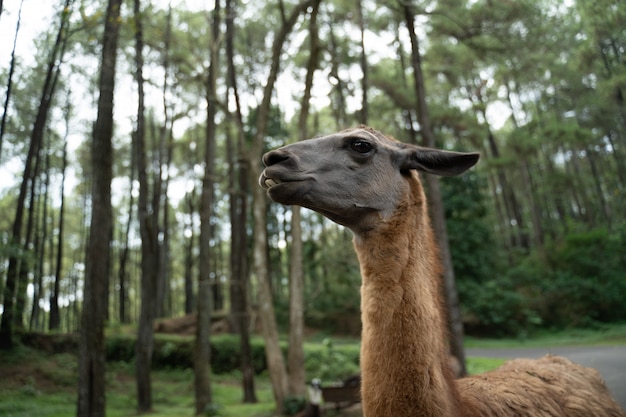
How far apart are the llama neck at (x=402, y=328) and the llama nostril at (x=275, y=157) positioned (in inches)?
24.4

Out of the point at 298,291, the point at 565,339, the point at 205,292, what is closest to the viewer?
the point at 298,291

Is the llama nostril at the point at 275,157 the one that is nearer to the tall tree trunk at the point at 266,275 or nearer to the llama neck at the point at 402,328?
the llama neck at the point at 402,328

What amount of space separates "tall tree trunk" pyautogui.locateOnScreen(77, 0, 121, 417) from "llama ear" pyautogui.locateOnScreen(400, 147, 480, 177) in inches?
233

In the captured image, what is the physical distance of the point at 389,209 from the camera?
8.37 feet

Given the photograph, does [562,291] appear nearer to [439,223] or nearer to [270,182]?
[439,223]

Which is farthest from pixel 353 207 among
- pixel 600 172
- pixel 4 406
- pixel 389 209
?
pixel 600 172

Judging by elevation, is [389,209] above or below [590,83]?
below

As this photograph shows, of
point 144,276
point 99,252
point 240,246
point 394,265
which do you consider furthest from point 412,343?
point 240,246

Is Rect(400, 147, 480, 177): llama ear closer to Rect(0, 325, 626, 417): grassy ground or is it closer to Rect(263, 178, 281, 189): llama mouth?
Rect(263, 178, 281, 189): llama mouth

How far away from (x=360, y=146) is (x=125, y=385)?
680 inches

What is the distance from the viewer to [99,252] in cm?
742

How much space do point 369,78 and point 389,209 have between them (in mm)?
19988

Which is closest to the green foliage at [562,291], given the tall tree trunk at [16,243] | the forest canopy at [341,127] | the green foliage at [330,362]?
the forest canopy at [341,127]

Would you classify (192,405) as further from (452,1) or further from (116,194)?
(116,194)
